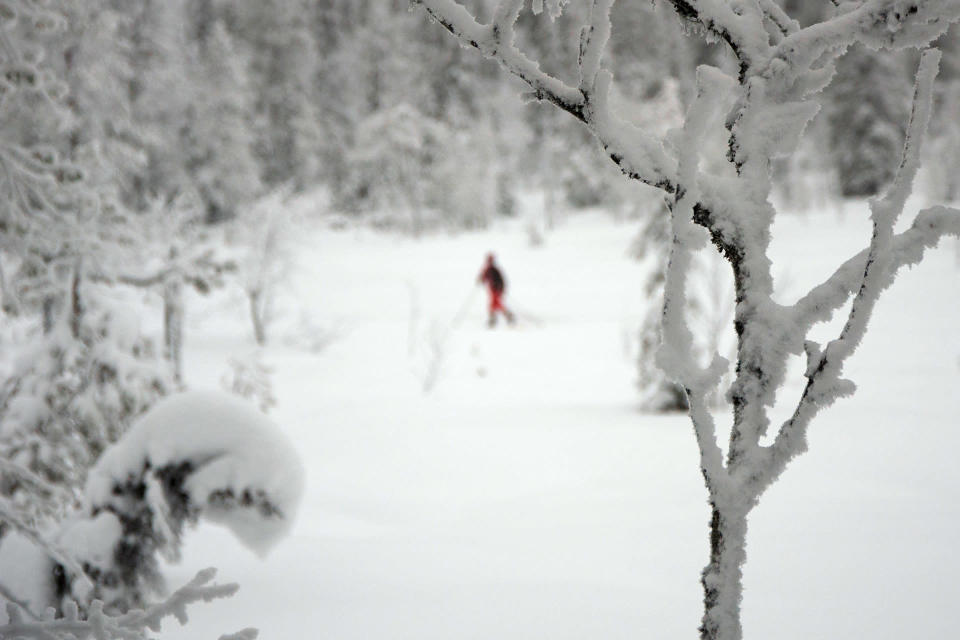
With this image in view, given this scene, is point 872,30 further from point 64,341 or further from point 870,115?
point 870,115

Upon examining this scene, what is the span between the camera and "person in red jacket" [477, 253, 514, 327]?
14.8 metres

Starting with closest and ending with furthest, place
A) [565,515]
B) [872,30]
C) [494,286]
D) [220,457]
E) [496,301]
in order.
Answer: [872,30]
[220,457]
[565,515]
[494,286]
[496,301]

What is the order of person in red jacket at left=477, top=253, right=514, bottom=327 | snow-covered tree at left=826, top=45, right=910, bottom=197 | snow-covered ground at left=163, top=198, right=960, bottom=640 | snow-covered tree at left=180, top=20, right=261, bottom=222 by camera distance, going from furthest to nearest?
snow-covered tree at left=826, top=45, right=910, bottom=197 → snow-covered tree at left=180, top=20, right=261, bottom=222 → person in red jacket at left=477, top=253, right=514, bottom=327 → snow-covered ground at left=163, top=198, right=960, bottom=640

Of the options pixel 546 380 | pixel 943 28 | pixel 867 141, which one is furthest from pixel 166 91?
pixel 867 141

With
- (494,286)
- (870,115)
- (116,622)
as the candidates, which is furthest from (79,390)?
(870,115)

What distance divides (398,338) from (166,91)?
14663 millimetres

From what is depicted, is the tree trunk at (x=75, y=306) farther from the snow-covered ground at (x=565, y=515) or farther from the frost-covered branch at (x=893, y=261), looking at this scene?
the frost-covered branch at (x=893, y=261)

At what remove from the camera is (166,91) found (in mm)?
22031

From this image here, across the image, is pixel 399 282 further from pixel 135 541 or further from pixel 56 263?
pixel 135 541

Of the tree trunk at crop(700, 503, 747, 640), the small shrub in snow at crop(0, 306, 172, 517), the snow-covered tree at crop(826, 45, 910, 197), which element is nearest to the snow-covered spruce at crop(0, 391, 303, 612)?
the tree trunk at crop(700, 503, 747, 640)

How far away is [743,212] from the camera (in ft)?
4.27

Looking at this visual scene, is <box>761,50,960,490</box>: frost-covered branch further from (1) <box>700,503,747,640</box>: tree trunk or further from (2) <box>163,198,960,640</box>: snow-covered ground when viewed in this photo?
(2) <box>163,198,960,640</box>: snow-covered ground

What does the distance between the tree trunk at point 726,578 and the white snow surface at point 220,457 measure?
129 cm

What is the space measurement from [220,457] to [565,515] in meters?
2.61
